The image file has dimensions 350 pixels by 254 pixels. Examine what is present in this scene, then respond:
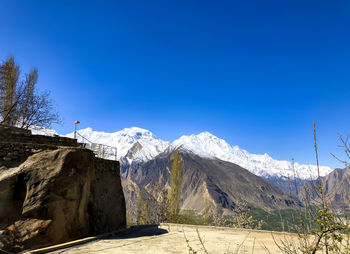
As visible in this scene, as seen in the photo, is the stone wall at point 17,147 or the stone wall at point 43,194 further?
the stone wall at point 17,147

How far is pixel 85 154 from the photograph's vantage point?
1246 centimetres

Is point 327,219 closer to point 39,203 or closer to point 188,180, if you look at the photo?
point 39,203

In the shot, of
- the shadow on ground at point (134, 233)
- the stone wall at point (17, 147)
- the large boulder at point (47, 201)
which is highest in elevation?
the stone wall at point (17, 147)

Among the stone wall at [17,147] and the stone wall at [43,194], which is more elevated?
the stone wall at [17,147]

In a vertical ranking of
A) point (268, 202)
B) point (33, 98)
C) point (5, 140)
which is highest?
point (33, 98)

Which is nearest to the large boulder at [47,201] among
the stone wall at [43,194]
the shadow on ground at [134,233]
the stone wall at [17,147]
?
the stone wall at [43,194]

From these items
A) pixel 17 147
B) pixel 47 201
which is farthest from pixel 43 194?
pixel 17 147

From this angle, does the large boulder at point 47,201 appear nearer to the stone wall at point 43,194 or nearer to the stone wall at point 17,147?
the stone wall at point 43,194

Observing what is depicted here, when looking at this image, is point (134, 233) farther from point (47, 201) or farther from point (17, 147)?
point (17, 147)

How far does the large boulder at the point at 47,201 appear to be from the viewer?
9.73 m

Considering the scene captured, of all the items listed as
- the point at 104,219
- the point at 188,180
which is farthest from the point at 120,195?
the point at 188,180

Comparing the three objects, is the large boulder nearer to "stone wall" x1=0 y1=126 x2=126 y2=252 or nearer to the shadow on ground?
"stone wall" x1=0 y1=126 x2=126 y2=252

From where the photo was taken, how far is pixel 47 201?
33.7 feet

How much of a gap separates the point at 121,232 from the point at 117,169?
4.81 meters
